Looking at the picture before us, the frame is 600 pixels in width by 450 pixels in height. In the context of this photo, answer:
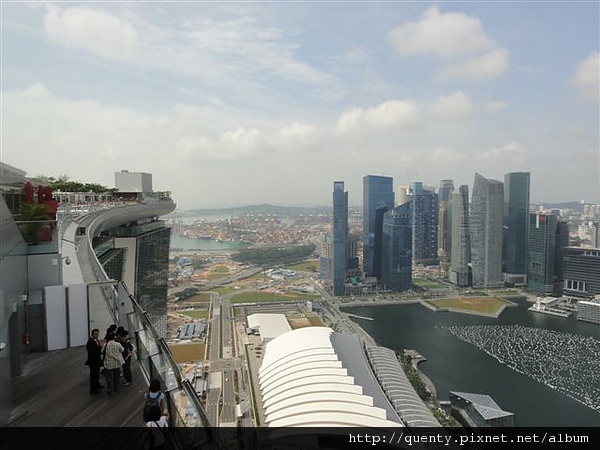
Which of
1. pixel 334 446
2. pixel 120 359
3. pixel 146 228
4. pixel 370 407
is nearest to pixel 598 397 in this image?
pixel 370 407

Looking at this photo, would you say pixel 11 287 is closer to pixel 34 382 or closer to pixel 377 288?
pixel 34 382

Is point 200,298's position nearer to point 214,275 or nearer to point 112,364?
point 214,275

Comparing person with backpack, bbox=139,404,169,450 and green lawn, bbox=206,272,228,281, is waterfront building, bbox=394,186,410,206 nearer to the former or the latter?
green lawn, bbox=206,272,228,281

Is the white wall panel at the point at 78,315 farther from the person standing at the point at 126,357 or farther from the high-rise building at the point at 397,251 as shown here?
the high-rise building at the point at 397,251

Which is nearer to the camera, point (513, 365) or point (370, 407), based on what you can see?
point (370, 407)

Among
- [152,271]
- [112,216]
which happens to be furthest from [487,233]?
[112,216]

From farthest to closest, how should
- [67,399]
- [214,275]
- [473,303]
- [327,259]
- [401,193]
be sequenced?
[401,193]
[214,275]
[327,259]
[473,303]
[67,399]
